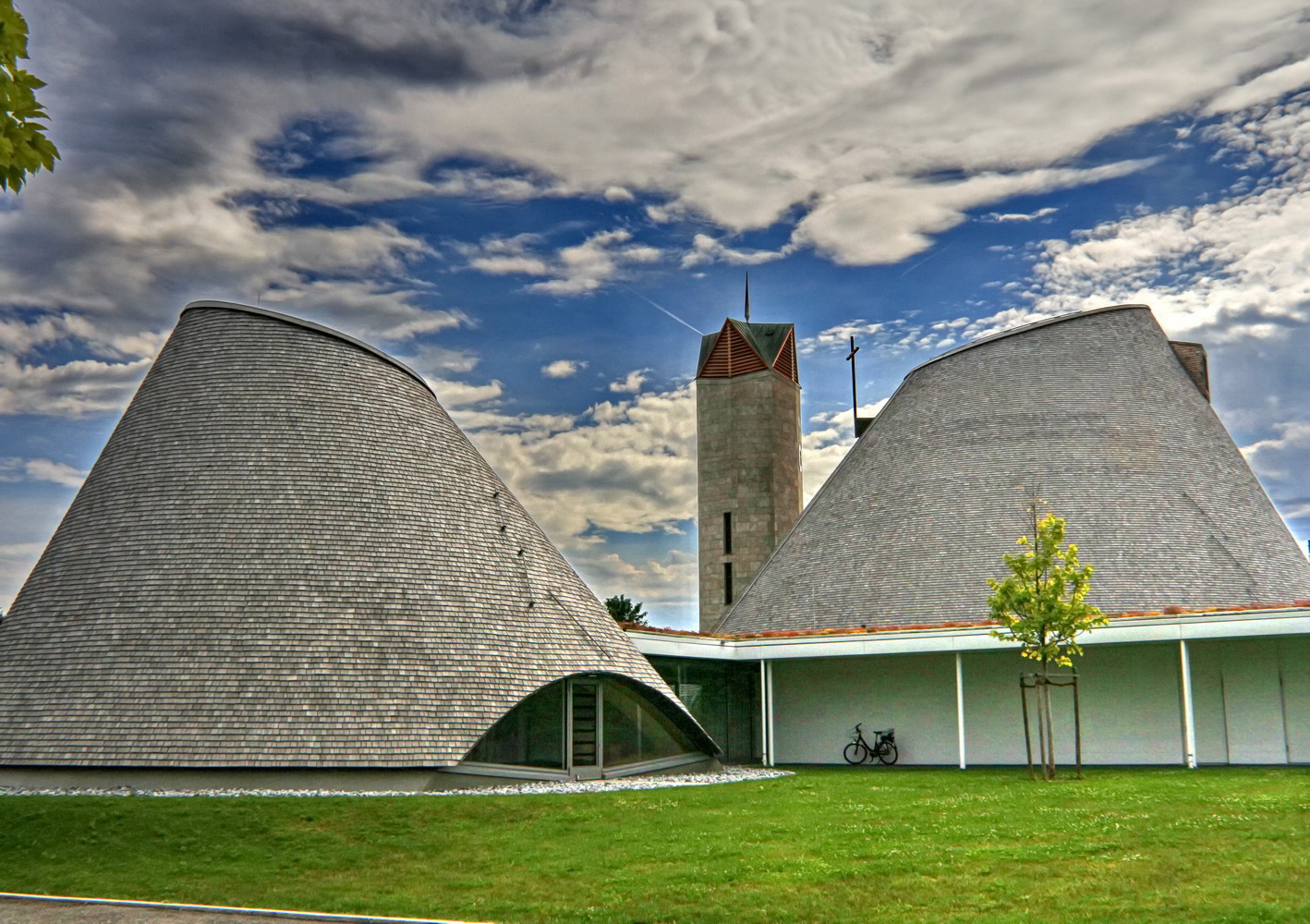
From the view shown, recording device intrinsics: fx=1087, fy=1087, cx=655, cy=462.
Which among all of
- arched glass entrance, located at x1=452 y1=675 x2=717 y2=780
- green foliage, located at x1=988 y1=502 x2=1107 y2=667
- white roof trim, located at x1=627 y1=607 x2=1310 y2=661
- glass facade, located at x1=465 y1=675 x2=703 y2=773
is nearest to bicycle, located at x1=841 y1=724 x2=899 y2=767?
white roof trim, located at x1=627 y1=607 x2=1310 y2=661

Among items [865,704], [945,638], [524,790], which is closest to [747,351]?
[865,704]

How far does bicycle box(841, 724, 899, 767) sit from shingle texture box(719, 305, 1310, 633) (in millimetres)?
2770

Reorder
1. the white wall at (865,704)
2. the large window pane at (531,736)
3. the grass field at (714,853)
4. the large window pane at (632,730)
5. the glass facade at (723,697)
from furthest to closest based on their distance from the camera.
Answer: the glass facade at (723,697) → the white wall at (865,704) → the large window pane at (632,730) → the large window pane at (531,736) → the grass field at (714,853)

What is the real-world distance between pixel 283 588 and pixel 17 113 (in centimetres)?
1395

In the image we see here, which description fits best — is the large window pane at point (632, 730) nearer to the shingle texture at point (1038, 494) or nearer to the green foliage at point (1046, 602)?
the green foliage at point (1046, 602)

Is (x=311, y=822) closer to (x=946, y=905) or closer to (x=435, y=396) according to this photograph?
(x=946, y=905)

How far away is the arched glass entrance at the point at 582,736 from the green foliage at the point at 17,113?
1313cm

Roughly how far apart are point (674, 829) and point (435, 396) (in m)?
13.3

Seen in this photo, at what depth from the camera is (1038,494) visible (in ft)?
88.6

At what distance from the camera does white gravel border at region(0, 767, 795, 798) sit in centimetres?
1551

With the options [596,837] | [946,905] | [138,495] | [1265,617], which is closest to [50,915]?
[596,837]

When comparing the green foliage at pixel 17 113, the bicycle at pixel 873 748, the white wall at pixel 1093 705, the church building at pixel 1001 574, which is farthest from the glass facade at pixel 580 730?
the green foliage at pixel 17 113

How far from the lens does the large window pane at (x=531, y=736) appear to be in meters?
17.3

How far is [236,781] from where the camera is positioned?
15.9m
